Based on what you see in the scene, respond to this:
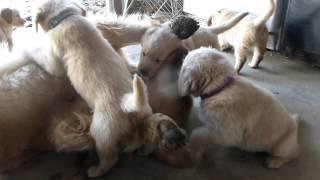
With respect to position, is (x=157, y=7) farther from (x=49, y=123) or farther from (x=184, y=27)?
(x=49, y=123)

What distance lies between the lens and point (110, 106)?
1431mm

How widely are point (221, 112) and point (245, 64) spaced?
128cm

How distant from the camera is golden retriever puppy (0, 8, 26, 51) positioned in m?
1.83

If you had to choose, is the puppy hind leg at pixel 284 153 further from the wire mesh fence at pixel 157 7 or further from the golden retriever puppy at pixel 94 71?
the wire mesh fence at pixel 157 7

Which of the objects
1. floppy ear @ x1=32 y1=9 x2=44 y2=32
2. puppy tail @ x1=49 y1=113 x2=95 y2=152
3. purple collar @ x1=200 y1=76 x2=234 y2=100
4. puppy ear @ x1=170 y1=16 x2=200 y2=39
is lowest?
puppy tail @ x1=49 y1=113 x2=95 y2=152

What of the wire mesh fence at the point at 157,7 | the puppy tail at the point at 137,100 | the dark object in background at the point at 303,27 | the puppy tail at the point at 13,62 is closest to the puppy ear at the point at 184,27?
the puppy tail at the point at 137,100

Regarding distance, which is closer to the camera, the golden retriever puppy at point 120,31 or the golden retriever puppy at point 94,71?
the golden retriever puppy at point 94,71

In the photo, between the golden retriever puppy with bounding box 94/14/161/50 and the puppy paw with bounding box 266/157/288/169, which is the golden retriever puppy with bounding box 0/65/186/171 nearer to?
the golden retriever puppy with bounding box 94/14/161/50

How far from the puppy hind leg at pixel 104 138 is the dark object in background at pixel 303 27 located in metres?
1.87

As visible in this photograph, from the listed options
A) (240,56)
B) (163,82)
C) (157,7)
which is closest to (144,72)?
(163,82)

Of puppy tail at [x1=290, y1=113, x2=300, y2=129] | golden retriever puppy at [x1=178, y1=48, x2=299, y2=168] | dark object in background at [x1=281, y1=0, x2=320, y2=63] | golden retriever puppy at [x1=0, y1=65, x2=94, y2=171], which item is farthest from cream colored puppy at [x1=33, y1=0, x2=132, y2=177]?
dark object in background at [x1=281, y1=0, x2=320, y2=63]


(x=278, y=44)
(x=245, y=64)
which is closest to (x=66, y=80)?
(x=245, y=64)

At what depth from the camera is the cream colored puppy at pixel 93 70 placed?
1.44m

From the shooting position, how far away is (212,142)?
5.37 feet
